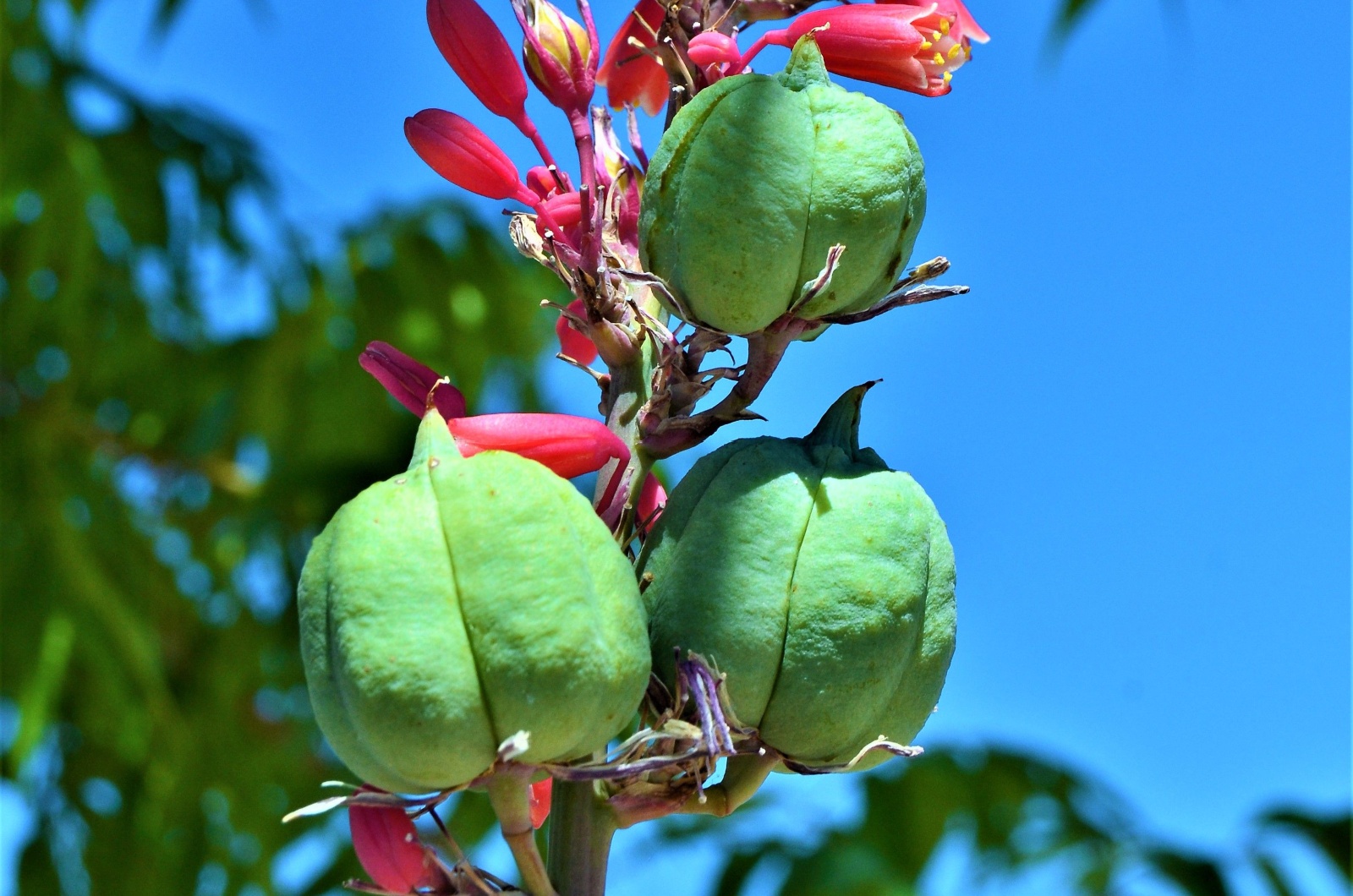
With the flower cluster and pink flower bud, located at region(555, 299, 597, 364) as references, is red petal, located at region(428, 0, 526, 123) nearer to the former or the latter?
the flower cluster

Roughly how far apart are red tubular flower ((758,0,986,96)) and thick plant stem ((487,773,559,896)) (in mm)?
890

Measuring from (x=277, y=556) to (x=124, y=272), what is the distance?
1.26 metres

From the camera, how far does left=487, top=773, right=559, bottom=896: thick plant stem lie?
1.43 metres

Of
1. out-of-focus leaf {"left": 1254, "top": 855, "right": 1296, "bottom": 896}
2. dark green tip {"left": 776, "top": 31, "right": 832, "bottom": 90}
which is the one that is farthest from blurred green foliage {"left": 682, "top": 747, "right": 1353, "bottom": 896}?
dark green tip {"left": 776, "top": 31, "right": 832, "bottom": 90}

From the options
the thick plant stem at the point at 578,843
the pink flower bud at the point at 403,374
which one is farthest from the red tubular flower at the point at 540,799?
the pink flower bud at the point at 403,374

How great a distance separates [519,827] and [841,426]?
1.86 ft

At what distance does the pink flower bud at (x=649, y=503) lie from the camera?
5.67 ft

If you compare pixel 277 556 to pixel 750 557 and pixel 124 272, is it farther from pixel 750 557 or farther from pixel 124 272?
pixel 750 557

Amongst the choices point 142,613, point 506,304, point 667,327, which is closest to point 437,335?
point 506,304

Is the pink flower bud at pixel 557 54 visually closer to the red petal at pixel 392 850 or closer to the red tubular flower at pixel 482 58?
the red tubular flower at pixel 482 58

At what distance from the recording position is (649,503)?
1.77 meters

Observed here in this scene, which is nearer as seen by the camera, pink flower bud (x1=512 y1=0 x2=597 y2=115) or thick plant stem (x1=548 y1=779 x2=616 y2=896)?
thick plant stem (x1=548 y1=779 x2=616 y2=896)

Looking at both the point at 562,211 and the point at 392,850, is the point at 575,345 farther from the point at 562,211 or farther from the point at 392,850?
the point at 392,850

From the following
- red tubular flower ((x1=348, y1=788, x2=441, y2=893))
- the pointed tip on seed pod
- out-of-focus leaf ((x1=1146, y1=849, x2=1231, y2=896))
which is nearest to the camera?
the pointed tip on seed pod
